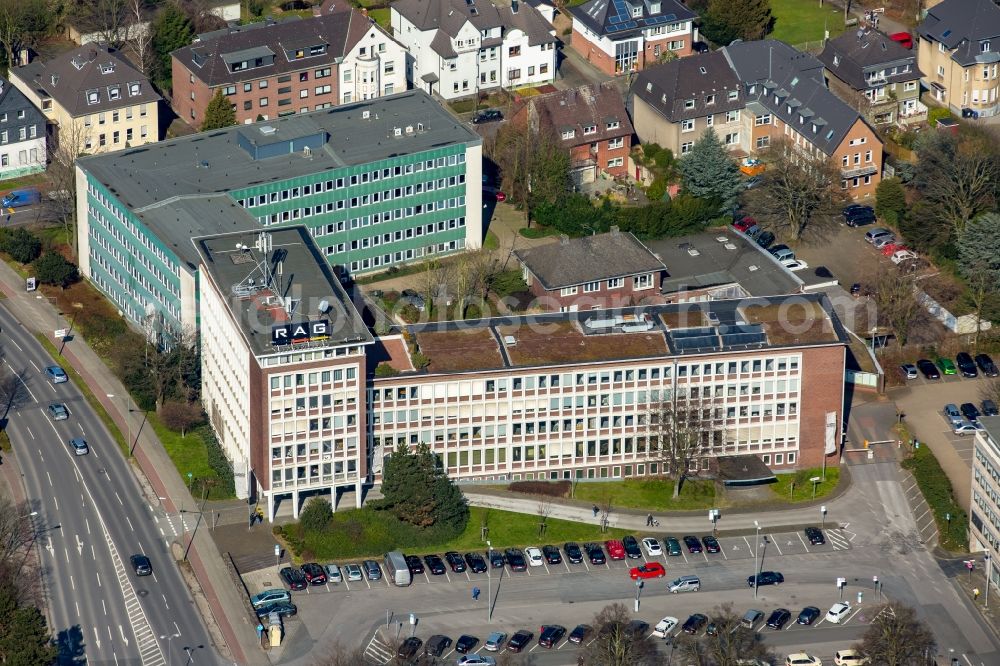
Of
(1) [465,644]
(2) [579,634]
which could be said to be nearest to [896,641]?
(2) [579,634]

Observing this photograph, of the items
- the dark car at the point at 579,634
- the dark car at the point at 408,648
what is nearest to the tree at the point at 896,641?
the dark car at the point at 579,634

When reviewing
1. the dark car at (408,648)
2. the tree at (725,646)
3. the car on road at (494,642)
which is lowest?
the car on road at (494,642)

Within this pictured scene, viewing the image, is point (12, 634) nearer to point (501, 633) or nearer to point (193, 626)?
point (193, 626)

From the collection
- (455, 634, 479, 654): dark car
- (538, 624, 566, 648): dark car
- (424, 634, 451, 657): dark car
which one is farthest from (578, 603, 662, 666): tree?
(424, 634, 451, 657): dark car

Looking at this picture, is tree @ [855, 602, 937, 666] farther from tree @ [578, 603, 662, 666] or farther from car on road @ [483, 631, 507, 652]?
car on road @ [483, 631, 507, 652]

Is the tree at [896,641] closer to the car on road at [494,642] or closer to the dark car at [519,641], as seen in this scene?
the dark car at [519,641]

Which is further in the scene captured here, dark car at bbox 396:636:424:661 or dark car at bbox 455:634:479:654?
dark car at bbox 455:634:479:654
